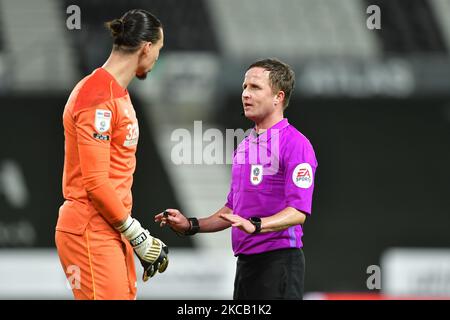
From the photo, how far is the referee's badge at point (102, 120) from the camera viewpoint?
4.31 m

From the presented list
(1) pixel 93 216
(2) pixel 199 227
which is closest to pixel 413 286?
(2) pixel 199 227

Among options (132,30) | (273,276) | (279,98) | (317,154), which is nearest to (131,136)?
(132,30)

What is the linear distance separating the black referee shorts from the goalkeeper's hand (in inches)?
17.4

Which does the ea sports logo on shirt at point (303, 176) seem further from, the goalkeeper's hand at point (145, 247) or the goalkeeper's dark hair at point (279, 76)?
the goalkeeper's hand at point (145, 247)

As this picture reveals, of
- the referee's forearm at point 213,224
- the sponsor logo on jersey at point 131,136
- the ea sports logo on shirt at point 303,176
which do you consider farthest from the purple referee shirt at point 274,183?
the sponsor logo on jersey at point 131,136

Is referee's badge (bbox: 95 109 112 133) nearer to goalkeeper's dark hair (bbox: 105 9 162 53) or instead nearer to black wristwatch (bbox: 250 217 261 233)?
goalkeeper's dark hair (bbox: 105 9 162 53)

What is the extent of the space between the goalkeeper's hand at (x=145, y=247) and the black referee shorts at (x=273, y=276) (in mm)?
442

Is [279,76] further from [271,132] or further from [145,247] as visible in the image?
[145,247]

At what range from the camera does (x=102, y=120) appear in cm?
432

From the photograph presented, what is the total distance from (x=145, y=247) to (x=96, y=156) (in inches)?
20.5

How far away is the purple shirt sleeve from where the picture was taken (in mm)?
4508

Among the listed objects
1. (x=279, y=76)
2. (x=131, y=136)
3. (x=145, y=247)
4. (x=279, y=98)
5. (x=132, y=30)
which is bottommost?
(x=145, y=247)
